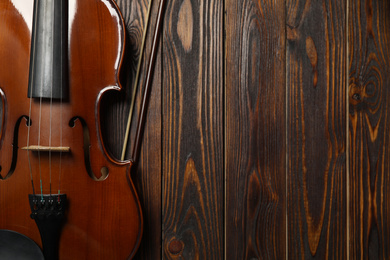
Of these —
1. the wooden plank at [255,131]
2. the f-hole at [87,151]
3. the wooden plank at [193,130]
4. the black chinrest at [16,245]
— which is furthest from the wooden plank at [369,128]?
the black chinrest at [16,245]

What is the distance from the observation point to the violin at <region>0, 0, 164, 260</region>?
2.46ft

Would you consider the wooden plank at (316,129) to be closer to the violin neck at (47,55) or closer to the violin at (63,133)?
the violin at (63,133)

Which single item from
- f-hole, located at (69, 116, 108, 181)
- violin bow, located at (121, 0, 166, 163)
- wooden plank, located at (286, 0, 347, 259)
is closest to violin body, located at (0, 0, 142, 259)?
f-hole, located at (69, 116, 108, 181)

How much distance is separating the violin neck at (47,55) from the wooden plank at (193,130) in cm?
27

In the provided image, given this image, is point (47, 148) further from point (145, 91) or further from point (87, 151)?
point (145, 91)

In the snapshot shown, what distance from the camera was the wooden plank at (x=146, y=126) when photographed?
0.88 meters

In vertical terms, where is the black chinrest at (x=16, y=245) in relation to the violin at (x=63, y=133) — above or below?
Result: below

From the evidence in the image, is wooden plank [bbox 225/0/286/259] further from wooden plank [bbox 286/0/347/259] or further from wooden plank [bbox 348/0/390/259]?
wooden plank [bbox 348/0/390/259]

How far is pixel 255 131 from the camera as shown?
0.91 metres

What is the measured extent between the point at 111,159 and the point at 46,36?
318 mm

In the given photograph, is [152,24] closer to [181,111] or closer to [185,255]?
[181,111]

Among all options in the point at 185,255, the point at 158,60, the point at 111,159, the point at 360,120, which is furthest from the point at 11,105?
the point at 360,120

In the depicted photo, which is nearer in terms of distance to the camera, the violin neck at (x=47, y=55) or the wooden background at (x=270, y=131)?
the violin neck at (x=47, y=55)

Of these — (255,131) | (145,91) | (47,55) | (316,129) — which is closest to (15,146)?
(47,55)
